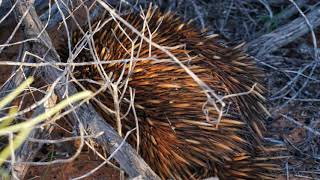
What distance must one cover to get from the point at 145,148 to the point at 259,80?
0.70 metres

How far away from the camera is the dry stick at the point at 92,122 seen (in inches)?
77.7

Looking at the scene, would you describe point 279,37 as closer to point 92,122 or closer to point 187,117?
point 187,117

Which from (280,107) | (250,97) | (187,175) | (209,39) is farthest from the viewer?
(280,107)

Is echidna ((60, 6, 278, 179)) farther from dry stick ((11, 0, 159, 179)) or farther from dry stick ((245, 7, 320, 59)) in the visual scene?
dry stick ((245, 7, 320, 59))

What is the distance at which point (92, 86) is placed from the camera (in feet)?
8.21

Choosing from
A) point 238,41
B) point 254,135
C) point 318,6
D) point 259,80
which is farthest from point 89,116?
point 318,6

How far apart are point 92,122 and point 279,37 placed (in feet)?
5.30

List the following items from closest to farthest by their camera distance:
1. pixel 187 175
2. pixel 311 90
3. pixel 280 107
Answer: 1. pixel 187 175
2. pixel 280 107
3. pixel 311 90

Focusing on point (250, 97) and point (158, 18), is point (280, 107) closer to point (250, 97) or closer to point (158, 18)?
point (250, 97)

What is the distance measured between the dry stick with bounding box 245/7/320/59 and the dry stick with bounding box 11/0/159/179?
1447mm

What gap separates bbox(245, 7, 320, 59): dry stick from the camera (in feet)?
10.9

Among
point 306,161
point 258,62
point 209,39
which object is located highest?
point 209,39

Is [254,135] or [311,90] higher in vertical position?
[254,135]

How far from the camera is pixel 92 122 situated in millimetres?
2064
